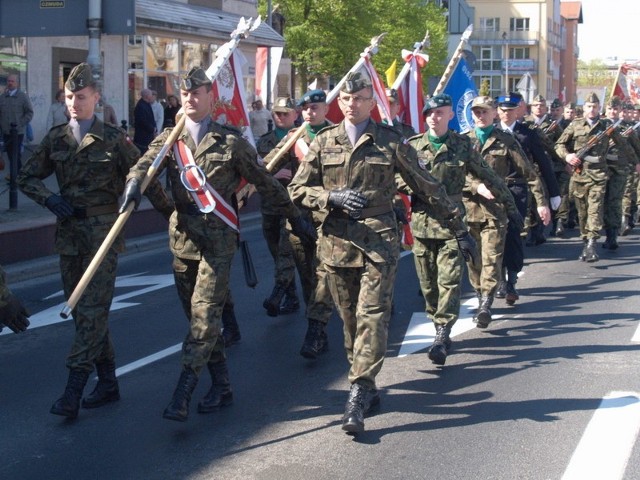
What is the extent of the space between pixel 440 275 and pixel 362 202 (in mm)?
2135

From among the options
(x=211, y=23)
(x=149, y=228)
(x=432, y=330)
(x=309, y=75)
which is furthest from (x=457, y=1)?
(x=432, y=330)

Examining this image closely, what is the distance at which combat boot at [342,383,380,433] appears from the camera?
6050mm

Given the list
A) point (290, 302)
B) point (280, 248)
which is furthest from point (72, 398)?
point (290, 302)

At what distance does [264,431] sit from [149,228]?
10255 mm

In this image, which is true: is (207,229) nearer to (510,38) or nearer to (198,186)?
(198,186)

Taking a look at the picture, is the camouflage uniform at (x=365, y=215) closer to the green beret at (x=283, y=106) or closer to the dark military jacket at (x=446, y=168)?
the dark military jacket at (x=446, y=168)

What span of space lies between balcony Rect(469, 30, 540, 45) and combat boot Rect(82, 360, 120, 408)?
11465 centimetres

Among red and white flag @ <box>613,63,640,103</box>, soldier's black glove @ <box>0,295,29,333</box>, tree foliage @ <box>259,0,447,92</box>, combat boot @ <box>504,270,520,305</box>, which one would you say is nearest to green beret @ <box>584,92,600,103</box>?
combat boot @ <box>504,270,520,305</box>

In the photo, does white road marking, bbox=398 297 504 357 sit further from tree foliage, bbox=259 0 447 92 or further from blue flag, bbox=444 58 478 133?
tree foliage, bbox=259 0 447 92

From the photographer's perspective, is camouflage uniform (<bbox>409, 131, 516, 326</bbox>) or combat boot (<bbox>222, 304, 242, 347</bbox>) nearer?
camouflage uniform (<bbox>409, 131, 516, 326</bbox>)

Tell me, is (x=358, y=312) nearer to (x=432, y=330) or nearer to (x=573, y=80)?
(x=432, y=330)

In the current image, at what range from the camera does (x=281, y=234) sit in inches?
384

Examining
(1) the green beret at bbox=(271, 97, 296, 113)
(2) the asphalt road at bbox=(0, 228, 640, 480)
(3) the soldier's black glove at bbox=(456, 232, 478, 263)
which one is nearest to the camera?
(2) the asphalt road at bbox=(0, 228, 640, 480)

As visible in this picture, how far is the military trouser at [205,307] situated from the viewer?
20.8 ft
